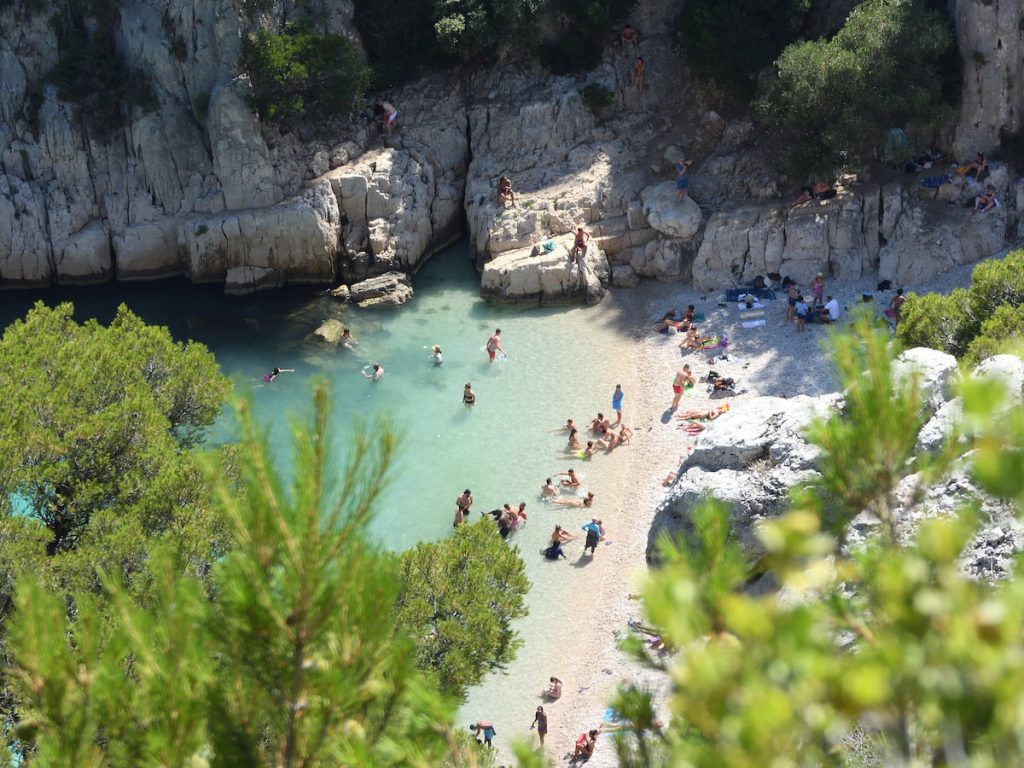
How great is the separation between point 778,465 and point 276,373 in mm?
15003

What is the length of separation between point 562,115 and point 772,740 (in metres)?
31.3

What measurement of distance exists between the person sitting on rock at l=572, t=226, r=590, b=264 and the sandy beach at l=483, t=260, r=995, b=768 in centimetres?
139

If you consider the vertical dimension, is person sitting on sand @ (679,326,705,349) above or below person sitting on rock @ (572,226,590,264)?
Result: below

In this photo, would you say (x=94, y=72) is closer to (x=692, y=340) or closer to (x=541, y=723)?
(x=692, y=340)

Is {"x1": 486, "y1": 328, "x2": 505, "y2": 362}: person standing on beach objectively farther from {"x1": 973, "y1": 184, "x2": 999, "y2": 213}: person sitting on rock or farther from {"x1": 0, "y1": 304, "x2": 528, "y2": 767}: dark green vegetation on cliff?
{"x1": 0, "y1": 304, "x2": 528, "y2": 767}: dark green vegetation on cliff

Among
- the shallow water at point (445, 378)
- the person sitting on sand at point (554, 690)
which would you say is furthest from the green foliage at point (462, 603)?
the shallow water at point (445, 378)

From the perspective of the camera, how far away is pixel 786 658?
5.18m

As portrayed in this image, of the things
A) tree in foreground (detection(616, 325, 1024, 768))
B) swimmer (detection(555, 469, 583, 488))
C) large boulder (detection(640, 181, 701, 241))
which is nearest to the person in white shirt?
large boulder (detection(640, 181, 701, 241))

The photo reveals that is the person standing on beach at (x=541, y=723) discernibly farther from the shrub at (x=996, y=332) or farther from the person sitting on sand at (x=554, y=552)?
the shrub at (x=996, y=332)

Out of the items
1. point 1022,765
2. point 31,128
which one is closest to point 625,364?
point 31,128

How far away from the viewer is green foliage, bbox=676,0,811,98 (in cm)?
3272

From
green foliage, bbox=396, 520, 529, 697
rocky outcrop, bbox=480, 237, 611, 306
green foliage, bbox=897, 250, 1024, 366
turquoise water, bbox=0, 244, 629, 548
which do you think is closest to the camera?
green foliage, bbox=396, 520, 529, 697

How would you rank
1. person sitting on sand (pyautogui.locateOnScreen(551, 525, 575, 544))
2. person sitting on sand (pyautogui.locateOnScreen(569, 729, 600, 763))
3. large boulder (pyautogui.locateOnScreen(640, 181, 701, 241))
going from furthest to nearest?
Answer: large boulder (pyautogui.locateOnScreen(640, 181, 701, 241)) < person sitting on sand (pyautogui.locateOnScreen(551, 525, 575, 544)) < person sitting on sand (pyautogui.locateOnScreen(569, 729, 600, 763))

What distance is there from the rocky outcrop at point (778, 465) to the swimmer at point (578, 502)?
4.72 m
